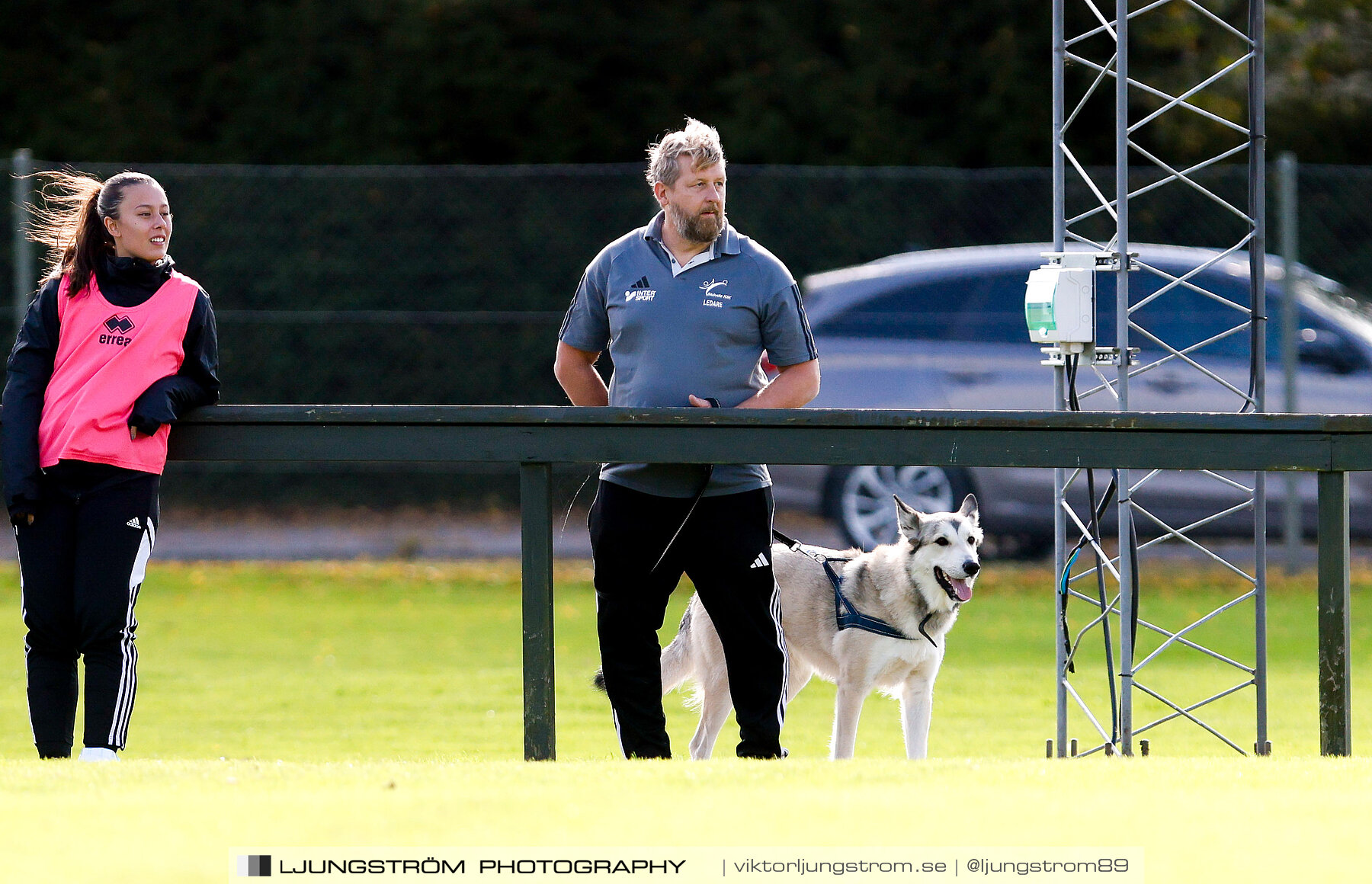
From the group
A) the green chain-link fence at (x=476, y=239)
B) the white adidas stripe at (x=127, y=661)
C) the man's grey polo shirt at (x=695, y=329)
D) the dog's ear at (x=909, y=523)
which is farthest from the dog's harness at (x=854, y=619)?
the green chain-link fence at (x=476, y=239)

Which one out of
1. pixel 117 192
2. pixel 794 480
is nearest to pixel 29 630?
pixel 117 192

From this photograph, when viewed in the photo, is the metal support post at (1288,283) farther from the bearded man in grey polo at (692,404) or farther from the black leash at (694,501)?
the black leash at (694,501)

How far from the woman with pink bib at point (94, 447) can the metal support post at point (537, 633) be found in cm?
111

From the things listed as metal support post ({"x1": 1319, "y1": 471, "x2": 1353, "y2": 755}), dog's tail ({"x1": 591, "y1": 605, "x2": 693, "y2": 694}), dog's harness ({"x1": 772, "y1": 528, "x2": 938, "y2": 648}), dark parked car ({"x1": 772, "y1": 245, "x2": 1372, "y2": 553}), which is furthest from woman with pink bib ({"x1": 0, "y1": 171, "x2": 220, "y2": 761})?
dark parked car ({"x1": 772, "y1": 245, "x2": 1372, "y2": 553})

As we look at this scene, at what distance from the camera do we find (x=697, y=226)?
17.7 ft

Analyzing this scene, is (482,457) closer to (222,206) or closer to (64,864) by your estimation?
(64,864)

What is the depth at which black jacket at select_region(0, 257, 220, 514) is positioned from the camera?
202 inches

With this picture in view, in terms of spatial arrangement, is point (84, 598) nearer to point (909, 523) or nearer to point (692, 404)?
point (692, 404)

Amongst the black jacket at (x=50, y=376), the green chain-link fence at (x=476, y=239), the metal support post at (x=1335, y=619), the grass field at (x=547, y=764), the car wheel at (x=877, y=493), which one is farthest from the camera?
the green chain-link fence at (x=476, y=239)

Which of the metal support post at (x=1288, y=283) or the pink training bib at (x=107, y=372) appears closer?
the pink training bib at (x=107, y=372)

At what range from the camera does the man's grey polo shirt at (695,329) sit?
17.8 feet

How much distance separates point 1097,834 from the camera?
376cm

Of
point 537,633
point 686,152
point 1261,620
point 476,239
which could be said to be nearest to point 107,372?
point 537,633

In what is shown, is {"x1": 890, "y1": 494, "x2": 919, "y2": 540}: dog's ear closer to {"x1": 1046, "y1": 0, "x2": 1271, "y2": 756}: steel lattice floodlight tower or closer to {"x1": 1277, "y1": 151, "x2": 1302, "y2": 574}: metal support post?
{"x1": 1046, "y1": 0, "x2": 1271, "y2": 756}: steel lattice floodlight tower
